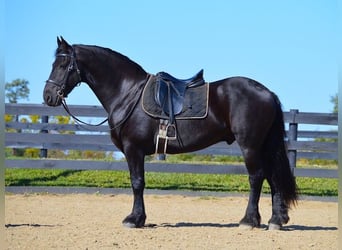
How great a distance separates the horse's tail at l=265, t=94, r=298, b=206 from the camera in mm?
6262

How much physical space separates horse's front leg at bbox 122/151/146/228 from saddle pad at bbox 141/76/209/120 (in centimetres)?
55

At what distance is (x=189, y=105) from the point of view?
623 centimetres

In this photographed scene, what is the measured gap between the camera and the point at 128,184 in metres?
10.3

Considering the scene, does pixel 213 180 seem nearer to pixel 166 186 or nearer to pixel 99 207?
pixel 166 186

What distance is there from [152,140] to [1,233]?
9.65ft

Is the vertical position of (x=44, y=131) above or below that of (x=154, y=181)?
above

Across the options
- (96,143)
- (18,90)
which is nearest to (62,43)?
(96,143)

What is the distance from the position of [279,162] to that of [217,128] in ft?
2.78

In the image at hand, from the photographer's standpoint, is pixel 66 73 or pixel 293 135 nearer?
pixel 66 73

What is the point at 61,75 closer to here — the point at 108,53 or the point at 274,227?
the point at 108,53

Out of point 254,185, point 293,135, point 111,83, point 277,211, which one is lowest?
point 277,211

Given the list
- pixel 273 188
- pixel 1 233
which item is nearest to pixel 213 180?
pixel 273 188

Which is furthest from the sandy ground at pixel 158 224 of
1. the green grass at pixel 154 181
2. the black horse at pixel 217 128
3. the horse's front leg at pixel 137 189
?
the green grass at pixel 154 181

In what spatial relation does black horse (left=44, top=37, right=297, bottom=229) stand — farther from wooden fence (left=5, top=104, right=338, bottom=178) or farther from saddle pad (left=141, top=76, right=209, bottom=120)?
wooden fence (left=5, top=104, right=338, bottom=178)
